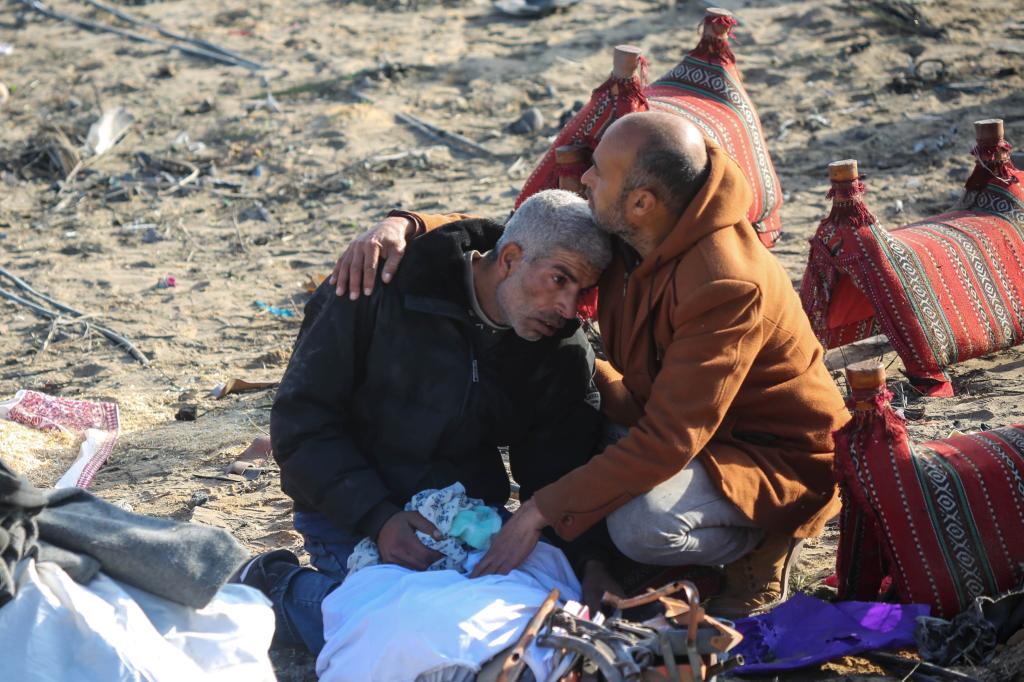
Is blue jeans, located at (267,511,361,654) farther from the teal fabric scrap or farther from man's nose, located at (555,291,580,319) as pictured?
man's nose, located at (555,291,580,319)

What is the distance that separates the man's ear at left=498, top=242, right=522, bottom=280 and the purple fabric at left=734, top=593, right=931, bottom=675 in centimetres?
117

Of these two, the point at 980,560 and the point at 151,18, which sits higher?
the point at 980,560

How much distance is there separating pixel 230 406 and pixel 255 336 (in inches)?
36.5

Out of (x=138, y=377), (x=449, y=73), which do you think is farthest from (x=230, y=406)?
(x=449, y=73)

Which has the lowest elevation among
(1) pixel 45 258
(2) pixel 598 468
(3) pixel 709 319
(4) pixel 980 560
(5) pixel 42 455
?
(1) pixel 45 258

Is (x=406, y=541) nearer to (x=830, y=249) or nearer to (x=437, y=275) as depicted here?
(x=437, y=275)

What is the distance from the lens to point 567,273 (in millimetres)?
3137

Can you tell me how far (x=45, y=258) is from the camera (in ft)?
23.6

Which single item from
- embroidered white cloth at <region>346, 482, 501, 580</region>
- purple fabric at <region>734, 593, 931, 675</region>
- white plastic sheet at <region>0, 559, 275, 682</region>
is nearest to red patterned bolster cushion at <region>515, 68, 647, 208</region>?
embroidered white cloth at <region>346, 482, 501, 580</region>

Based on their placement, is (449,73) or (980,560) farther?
(449,73)

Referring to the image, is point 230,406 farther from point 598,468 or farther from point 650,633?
point 650,633

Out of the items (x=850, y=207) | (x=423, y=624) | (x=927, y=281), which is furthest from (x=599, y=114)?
(x=423, y=624)

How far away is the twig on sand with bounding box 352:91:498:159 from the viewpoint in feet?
27.5

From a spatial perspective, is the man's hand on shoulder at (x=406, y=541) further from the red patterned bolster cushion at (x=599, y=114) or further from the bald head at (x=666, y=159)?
the red patterned bolster cushion at (x=599, y=114)
